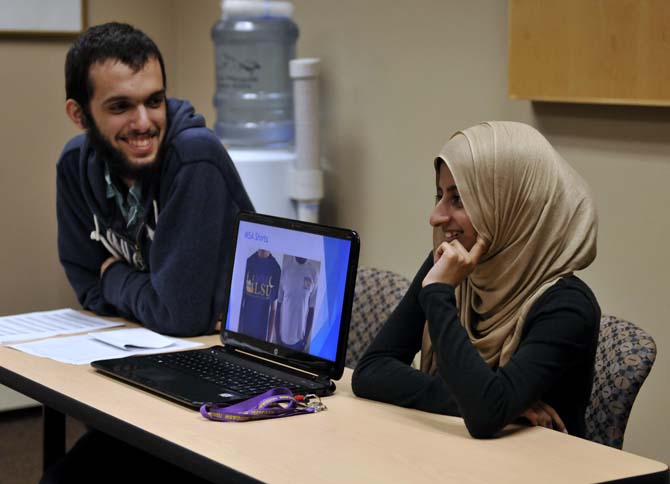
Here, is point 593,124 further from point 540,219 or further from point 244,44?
point 244,44

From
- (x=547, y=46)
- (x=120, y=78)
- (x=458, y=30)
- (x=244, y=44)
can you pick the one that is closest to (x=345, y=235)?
(x=120, y=78)

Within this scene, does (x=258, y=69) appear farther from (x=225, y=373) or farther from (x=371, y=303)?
(x=225, y=373)

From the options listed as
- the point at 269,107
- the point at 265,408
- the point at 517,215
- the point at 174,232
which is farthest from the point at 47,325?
the point at 269,107

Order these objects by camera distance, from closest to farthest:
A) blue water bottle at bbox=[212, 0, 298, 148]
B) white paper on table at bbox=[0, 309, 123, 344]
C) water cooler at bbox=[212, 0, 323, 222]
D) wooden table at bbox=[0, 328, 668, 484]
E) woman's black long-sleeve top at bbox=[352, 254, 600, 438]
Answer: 1. wooden table at bbox=[0, 328, 668, 484]
2. woman's black long-sleeve top at bbox=[352, 254, 600, 438]
3. white paper on table at bbox=[0, 309, 123, 344]
4. water cooler at bbox=[212, 0, 323, 222]
5. blue water bottle at bbox=[212, 0, 298, 148]

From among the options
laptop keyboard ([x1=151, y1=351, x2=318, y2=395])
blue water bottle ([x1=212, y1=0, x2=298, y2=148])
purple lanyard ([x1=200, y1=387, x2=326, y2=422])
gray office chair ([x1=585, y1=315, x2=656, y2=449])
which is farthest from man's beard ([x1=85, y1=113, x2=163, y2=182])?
gray office chair ([x1=585, y1=315, x2=656, y2=449])

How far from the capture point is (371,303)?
2.61 meters

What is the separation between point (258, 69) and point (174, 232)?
1.33 meters

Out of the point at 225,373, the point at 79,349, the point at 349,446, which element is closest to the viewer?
the point at 349,446

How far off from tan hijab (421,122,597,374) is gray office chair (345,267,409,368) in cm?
64

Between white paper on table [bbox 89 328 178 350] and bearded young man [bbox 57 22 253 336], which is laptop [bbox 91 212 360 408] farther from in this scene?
bearded young man [bbox 57 22 253 336]

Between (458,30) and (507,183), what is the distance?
1.35 metres

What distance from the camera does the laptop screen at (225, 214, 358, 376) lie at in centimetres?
204

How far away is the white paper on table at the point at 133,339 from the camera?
2.39m

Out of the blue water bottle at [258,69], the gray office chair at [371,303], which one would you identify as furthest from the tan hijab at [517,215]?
the blue water bottle at [258,69]
